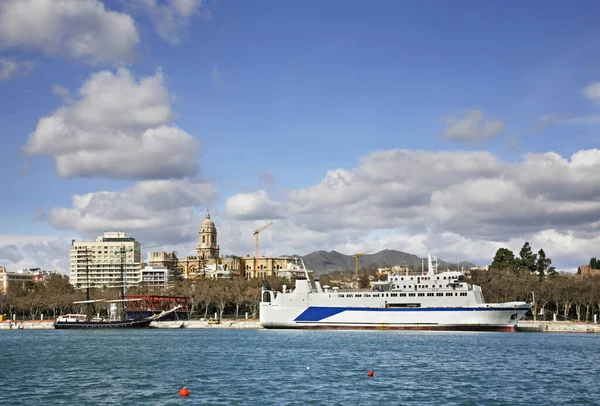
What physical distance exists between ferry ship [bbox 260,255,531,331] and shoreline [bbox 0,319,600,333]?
28.1ft

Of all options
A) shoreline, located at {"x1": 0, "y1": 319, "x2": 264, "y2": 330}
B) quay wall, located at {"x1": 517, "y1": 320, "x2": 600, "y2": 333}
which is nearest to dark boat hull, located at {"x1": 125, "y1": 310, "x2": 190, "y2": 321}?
shoreline, located at {"x1": 0, "y1": 319, "x2": 264, "y2": 330}

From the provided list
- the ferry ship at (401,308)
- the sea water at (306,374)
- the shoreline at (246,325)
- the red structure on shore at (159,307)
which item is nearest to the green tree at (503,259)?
the shoreline at (246,325)

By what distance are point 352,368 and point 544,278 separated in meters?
126

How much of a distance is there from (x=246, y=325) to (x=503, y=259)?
75.8 metres

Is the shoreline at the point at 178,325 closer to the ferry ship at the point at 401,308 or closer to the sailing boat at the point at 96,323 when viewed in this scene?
the sailing boat at the point at 96,323

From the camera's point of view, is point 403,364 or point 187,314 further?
point 187,314

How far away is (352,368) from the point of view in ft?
201

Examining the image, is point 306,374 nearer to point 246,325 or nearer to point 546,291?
point 246,325

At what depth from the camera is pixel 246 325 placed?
15450cm

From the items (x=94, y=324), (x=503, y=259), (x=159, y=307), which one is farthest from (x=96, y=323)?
(x=503, y=259)

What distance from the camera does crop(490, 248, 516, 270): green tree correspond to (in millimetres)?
192288

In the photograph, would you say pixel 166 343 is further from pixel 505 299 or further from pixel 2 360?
pixel 505 299

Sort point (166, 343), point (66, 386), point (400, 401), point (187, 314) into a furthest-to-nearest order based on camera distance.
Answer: point (187, 314) < point (166, 343) < point (66, 386) < point (400, 401)

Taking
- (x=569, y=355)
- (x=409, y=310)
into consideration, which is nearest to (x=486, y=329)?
(x=409, y=310)
